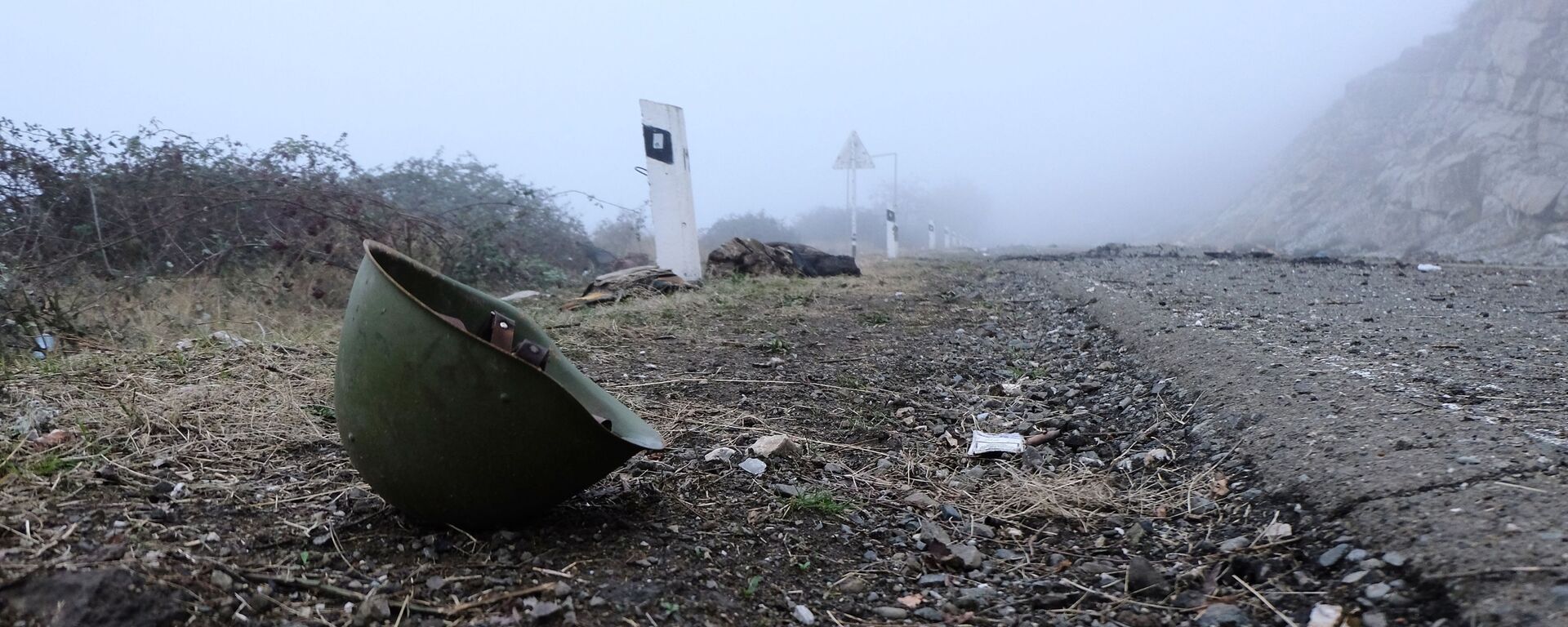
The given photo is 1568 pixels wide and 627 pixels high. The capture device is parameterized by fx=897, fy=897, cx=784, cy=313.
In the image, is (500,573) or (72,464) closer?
(500,573)

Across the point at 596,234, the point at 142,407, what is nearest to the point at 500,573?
the point at 142,407

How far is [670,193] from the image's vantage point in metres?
8.55

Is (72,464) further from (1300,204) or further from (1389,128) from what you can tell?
(1389,128)

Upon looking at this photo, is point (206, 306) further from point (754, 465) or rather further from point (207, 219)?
point (754, 465)

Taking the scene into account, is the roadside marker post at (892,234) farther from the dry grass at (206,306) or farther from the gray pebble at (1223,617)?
the gray pebble at (1223,617)

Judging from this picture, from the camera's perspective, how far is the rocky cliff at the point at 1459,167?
1973 cm

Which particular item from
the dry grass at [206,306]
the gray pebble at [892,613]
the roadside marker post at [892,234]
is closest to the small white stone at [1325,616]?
the gray pebble at [892,613]

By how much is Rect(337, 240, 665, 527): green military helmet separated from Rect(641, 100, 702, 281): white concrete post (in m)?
6.29

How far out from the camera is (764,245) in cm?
977

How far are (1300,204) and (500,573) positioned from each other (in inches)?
1524

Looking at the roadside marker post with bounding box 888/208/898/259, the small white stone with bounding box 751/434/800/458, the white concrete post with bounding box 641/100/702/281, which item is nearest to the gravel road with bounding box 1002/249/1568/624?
the small white stone with bounding box 751/434/800/458

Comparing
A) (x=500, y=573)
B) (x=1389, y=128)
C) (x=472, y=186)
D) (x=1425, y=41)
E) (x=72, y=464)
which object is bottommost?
(x=500, y=573)

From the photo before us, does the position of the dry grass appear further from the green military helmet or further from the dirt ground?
the green military helmet

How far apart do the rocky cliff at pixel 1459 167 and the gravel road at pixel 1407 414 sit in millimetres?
9267
